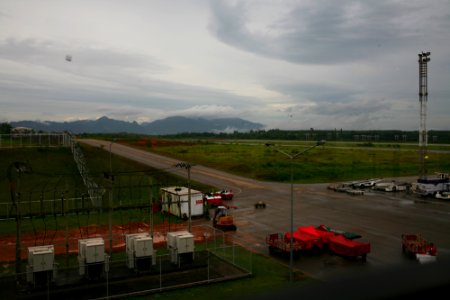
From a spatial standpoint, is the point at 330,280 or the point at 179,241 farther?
the point at 179,241

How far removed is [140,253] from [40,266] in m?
5.63

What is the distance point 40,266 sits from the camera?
23.1 metres

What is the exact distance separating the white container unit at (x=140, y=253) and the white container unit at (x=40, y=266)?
455cm

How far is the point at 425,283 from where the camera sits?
93.9 inches

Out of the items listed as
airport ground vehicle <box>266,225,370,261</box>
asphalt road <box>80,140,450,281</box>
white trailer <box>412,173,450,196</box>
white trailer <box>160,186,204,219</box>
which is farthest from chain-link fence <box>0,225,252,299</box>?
white trailer <box>412,173,450,196</box>

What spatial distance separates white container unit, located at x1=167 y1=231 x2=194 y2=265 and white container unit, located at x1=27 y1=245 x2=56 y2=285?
7.20 meters

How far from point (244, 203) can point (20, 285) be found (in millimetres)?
30009

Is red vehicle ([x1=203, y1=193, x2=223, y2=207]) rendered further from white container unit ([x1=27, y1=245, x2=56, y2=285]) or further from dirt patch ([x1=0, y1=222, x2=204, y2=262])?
white container unit ([x1=27, y1=245, x2=56, y2=285])

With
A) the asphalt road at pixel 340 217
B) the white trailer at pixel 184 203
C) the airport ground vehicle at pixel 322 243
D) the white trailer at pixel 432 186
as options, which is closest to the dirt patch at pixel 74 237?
the white trailer at pixel 184 203

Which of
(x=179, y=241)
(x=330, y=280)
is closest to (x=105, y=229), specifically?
(x=179, y=241)

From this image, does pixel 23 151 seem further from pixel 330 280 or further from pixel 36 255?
pixel 330 280

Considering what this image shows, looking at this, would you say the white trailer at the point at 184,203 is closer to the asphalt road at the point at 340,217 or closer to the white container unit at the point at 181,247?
the asphalt road at the point at 340,217

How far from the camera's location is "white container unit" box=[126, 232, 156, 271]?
84.4 feet

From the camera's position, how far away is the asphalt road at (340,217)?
28.8 meters
